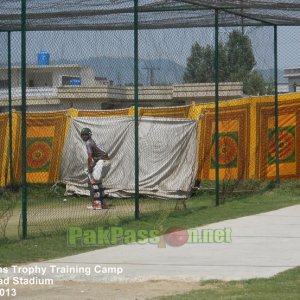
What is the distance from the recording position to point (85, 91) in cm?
2064

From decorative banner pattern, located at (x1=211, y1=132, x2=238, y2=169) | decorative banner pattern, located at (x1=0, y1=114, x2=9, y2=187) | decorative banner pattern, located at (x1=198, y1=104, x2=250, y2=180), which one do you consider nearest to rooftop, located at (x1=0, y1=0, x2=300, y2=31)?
decorative banner pattern, located at (x1=198, y1=104, x2=250, y2=180)

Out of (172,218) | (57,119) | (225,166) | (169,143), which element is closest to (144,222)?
(172,218)

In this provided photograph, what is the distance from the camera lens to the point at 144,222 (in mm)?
15852

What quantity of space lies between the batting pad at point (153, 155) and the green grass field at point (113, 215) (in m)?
0.42

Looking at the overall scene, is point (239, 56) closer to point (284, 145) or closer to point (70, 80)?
point (284, 145)

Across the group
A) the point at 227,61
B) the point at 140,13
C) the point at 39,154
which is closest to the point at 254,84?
the point at 227,61

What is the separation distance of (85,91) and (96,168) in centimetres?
199

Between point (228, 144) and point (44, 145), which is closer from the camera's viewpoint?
point (228, 144)

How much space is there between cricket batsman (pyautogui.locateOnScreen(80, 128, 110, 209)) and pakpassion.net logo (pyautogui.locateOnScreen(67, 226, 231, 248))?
12.6 ft

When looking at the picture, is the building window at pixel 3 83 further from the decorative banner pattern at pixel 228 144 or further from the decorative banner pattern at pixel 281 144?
the decorative banner pattern at pixel 281 144

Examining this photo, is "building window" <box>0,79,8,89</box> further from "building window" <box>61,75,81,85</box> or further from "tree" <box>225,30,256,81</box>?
"tree" <box>225,30,256,81</box>

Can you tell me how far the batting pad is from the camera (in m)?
20.4

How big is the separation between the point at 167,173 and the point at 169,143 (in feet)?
2.12

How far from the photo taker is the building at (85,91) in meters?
18.1
